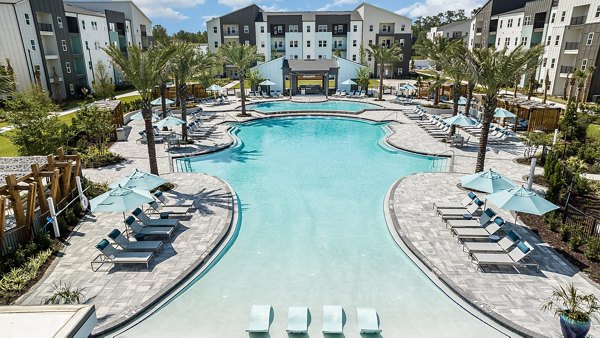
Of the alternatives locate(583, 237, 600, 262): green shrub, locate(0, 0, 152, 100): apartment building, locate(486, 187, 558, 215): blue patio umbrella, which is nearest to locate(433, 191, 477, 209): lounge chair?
locate(486, 187, 558, 215): blue patio umbrella

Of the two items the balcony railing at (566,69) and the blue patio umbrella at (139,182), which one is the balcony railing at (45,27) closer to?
the blue patio umbrella at (139,182)

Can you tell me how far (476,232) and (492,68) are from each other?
30.6ft

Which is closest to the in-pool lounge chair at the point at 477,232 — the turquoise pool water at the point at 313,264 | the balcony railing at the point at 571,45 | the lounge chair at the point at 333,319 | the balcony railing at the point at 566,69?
the turquoise pool water at the point at 313,264

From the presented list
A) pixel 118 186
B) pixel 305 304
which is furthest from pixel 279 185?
pixel 305 304

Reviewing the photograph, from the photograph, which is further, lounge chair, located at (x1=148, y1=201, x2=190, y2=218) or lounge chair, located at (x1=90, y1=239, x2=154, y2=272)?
lounge chair, located at (x1=148, y1=201, x2=190, y2=218)

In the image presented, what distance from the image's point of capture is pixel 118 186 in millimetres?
14734

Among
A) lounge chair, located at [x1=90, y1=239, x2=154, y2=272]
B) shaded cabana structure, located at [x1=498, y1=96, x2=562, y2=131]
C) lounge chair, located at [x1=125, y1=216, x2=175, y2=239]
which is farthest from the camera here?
shaded cabana structure, located at [x1=498, y1=96, x2=562, y2=131]

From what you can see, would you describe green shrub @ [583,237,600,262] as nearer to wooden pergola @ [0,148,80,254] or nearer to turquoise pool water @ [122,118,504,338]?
turquoise pool water @ [122,118,504,338]

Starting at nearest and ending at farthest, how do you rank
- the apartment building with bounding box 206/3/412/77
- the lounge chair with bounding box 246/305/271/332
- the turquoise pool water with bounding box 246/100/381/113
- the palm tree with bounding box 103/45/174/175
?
the lounge chair with bounding box 246/305/271/332, the palm tree with bounding box 103/45/174/175, the turquoise pool water with bounding box 246/100/381/113, the apartment building with bounding box 206/3/412/77

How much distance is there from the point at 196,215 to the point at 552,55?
57.2m

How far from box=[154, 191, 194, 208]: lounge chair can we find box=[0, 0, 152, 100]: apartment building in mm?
22956

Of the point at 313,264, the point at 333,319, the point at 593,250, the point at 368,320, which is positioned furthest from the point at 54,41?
the point at 593,250

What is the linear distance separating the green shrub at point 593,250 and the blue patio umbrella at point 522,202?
1.64 m

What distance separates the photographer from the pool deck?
1070 cm
